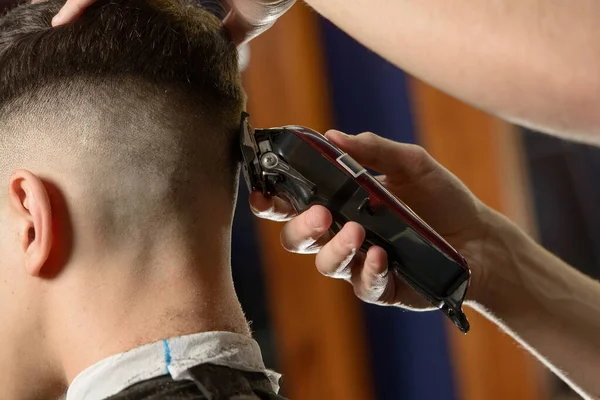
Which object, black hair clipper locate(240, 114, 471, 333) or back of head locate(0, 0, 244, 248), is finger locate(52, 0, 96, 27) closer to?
back of head locate(0, 0, 244, 248)

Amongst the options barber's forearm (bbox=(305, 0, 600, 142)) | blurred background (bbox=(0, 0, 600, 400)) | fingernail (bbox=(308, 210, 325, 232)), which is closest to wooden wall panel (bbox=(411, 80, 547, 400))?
A: blurred background (bbox=(0, 0, 600, 400))

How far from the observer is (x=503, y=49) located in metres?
0.74

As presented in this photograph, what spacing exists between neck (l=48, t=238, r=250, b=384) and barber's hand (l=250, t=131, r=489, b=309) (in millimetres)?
187

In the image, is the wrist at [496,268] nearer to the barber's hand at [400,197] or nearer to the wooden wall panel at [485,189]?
the barber's hand at [400,197]

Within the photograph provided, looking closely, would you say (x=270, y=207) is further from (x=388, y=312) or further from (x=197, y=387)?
(x=388, y=312)

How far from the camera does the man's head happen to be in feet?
3.21

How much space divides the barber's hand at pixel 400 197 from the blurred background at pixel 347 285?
1228 millimetres

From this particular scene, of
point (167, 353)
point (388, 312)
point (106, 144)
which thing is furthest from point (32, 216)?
point (388, 312)

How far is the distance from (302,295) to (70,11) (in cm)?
186

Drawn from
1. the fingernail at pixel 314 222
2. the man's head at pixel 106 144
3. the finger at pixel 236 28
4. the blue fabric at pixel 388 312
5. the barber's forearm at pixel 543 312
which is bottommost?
the blue fabric at pixel 388 312

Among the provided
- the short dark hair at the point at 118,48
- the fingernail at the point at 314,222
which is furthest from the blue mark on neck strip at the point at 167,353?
the short dark hair at the point at 118,48

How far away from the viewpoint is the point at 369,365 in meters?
2.79

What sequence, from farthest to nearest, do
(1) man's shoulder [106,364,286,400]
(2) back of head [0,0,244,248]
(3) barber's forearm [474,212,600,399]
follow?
(3) barber's forearm [474,212,600,399], (2) back of head [0,0,244,248], (1) man's shoulder [106,364,286,400]

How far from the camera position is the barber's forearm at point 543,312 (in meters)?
1.33
